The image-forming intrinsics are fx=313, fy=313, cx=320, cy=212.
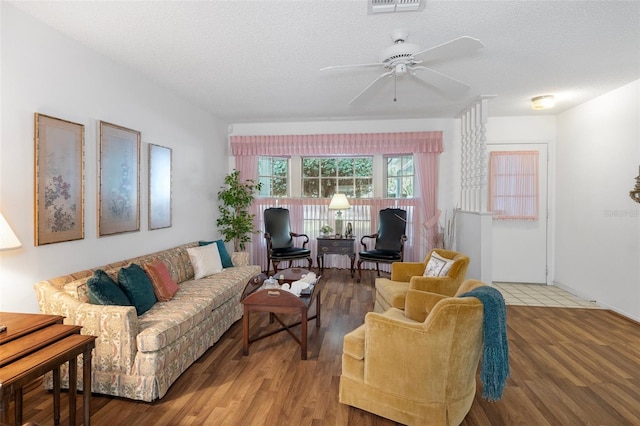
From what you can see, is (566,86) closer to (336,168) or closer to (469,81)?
(469,81)

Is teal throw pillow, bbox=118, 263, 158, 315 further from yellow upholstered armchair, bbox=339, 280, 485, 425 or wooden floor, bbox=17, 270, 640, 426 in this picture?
yellow upholstered armchair, bbox=339, 280, 485, 425

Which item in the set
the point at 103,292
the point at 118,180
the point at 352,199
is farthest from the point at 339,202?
the point at 103,292

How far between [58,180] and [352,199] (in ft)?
13.8

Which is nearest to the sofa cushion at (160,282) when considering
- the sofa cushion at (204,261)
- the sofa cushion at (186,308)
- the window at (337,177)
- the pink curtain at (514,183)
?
the sofa cushion at (186,308)

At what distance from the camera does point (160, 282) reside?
9.30 feet

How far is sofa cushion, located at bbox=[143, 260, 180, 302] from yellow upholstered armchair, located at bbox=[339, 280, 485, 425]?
5.90ft

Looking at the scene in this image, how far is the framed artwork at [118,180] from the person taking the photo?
2895mm

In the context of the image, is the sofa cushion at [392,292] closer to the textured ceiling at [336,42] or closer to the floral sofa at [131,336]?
the floral sofa at [131,336]

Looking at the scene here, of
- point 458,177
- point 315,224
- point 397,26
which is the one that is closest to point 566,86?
point 458,177

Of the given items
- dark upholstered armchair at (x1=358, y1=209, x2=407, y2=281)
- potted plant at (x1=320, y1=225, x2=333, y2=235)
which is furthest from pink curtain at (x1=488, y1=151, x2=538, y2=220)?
potted plant at (x1=320, y1=225, x2=333, y2=235)

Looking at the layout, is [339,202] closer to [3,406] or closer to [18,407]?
[18,407]

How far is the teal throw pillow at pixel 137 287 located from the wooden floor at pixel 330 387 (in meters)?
0.63

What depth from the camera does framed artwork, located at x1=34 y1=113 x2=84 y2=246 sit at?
91.6 inches

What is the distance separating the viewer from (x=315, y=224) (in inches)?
229
